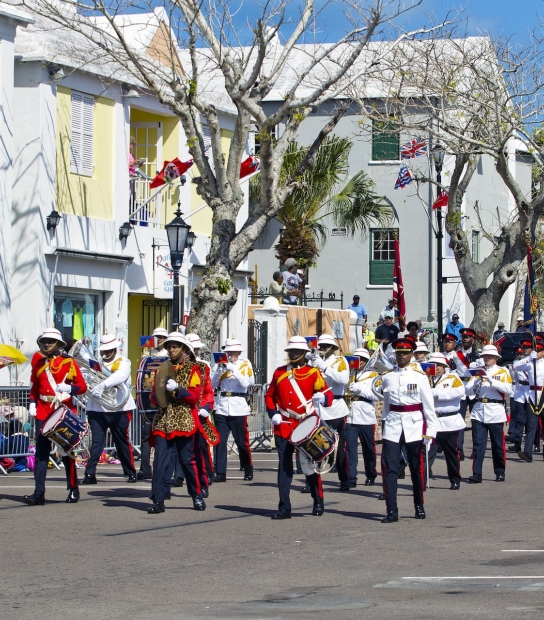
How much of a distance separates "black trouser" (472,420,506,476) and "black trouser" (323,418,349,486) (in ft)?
6.58

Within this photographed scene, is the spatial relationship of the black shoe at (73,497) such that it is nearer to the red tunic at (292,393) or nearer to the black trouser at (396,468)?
the red tunic at (292,393)

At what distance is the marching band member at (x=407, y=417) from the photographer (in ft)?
40.5

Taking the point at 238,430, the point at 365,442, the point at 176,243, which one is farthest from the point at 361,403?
the point at 176,243

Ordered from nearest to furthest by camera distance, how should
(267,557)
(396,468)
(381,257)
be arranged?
(267,557), (396,468), (381,257)

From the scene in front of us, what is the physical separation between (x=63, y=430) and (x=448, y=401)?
524 centimetres

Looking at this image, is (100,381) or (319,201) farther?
(319,201)

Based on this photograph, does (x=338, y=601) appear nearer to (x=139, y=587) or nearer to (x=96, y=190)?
(x=139, y=587)

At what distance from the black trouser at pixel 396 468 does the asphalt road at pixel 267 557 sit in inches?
10.9

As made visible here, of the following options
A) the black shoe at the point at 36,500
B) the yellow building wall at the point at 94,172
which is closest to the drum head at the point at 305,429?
the black shoe at the point at 36,500

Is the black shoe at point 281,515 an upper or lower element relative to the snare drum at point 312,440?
lower

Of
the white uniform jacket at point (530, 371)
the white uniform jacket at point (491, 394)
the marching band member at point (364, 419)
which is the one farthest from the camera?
the white uniform jacket at point (530, 371)

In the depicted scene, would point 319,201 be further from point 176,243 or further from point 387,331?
point 176,243

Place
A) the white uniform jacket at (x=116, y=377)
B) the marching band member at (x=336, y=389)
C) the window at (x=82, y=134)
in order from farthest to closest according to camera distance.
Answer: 1. the window at (x=82, y=134)
2. the marching band member at (x=336, y=389)
3. the white uniform jacket at (x=116, y=377)

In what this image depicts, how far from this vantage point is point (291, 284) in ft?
94.4
